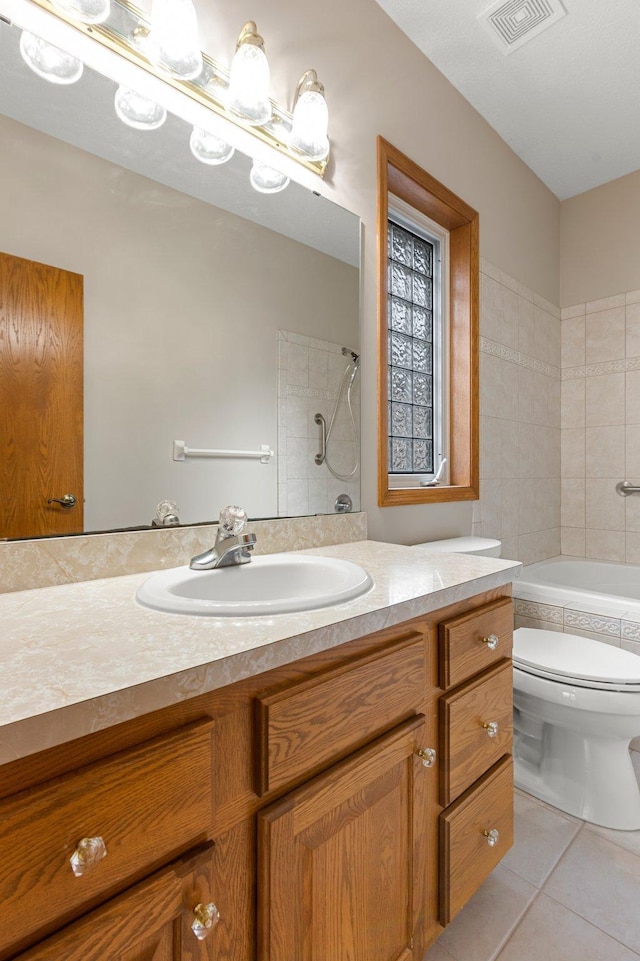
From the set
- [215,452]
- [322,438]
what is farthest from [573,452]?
[215,452]

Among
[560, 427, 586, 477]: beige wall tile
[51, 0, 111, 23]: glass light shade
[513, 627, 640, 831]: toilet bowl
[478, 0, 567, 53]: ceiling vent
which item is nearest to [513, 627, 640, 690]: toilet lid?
[513, 627, 640, 831]: toilet bowl

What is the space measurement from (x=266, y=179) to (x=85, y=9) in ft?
1.62

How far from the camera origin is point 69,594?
2.89ft

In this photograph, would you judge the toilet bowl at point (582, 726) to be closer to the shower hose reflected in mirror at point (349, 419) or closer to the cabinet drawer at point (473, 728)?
the cabinet drawer at point (473, 728)

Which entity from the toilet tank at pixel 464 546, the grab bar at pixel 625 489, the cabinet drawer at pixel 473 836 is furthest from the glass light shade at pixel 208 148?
the grab bar at pixel 625 489

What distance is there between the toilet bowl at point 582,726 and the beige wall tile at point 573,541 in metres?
1.31

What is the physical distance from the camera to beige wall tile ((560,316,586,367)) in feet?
9.52

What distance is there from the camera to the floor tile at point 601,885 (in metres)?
1.18

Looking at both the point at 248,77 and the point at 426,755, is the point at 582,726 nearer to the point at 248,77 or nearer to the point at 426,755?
the point at 426,755

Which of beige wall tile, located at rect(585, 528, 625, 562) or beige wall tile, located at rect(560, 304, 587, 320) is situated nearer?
beige wall tile, located at rect(585, 528, 625, 562)

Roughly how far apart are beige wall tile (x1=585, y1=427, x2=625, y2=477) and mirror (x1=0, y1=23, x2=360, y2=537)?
1.99 meters

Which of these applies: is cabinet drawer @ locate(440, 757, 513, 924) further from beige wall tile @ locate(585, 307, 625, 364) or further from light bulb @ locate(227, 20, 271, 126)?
beige wall tile @ locate(585, 307, 625, 364)

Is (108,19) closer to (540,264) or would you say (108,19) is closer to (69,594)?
(69,594)

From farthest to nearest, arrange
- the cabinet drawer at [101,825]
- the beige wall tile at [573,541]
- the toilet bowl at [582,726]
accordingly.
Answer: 1. the beige wall tile at [573,541]
2. the toilet bowl at [582,726]
3. the cabinet drawer at [101,825]
